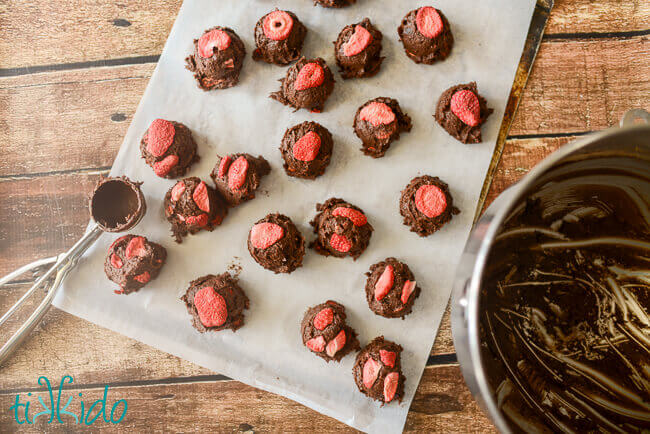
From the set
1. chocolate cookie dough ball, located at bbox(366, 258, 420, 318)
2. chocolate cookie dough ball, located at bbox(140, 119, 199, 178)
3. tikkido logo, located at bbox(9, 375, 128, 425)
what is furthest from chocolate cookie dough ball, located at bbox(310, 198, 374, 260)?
tikkido logo, located at bbox(9, 375, 128, 425)

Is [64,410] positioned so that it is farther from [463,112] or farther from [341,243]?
[463,112]

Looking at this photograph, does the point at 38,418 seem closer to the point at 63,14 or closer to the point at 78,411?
the point at 78,411

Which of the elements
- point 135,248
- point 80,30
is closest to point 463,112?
point 135,248

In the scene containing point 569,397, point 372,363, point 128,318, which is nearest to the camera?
point 569,397

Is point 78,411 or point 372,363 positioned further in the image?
point 78,411

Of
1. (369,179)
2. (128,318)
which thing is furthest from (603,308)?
(128,318)
